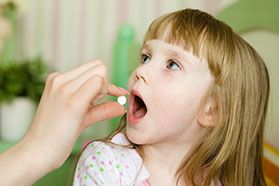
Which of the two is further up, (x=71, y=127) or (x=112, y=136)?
(x=71, y=127)

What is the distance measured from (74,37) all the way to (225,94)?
Result: 1.08m

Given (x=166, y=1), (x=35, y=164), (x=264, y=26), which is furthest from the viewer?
(x=166, y=1)

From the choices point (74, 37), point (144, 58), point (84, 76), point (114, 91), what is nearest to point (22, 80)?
point (74, 37)

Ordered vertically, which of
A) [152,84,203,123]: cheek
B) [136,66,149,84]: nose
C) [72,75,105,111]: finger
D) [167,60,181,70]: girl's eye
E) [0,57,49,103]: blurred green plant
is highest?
[72,75,105,111]: finger

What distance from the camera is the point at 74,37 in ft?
6.54

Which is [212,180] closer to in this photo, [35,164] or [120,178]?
[120,178]

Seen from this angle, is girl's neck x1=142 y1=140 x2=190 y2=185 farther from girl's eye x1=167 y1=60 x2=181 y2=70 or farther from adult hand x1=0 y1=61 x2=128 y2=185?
adult hand x1=0 y1=61 x2=128 y2=185

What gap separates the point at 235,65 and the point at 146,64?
0.62 ft

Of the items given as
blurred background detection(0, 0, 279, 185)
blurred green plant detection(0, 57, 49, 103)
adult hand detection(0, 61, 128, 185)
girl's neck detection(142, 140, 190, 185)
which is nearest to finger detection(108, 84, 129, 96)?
adult hand detection(0, 61, 128, 185)

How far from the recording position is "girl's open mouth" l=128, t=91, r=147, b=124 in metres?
0.98

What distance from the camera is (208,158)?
42.4 inches

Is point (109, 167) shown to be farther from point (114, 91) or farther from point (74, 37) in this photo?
point (74, 37)

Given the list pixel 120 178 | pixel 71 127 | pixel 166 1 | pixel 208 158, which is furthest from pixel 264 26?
pixel 71 127

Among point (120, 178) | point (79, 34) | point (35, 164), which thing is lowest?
point (79, 34)
